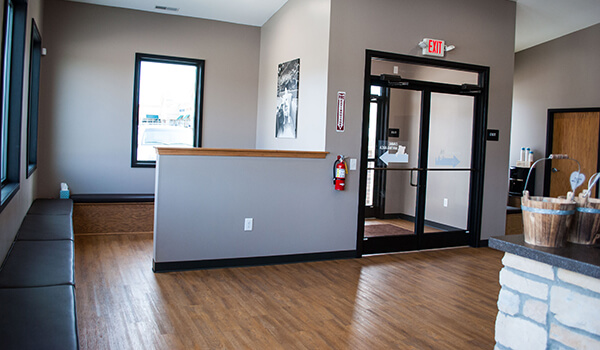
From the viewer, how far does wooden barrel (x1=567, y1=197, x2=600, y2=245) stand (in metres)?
2.03

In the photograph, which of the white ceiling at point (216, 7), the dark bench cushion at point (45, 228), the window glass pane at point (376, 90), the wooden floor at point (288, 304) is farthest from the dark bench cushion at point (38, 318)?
the white ceiling at point (216, 7)

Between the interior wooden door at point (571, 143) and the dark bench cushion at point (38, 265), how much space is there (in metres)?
6.53

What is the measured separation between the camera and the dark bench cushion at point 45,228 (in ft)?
11.5

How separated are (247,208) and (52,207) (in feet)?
6.92

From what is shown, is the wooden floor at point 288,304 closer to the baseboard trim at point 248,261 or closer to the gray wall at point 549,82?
the baseboard trim at point 248,261

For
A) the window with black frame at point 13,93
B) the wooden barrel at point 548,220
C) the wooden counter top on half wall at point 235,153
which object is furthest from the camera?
the wooden counter top on half wall at point 235,153

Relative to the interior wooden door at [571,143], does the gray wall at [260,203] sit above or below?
below

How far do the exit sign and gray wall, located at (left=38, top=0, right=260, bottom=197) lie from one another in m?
2.76

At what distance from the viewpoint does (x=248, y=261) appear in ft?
15.0

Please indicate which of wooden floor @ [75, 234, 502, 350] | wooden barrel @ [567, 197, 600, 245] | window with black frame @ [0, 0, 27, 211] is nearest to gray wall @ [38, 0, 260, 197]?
wooden floor @ [75, 234, 502, 350]

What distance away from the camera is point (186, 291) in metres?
3.71

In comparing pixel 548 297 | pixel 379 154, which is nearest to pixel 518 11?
pixel 379 154

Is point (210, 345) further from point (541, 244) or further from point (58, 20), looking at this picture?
point (58, 20)

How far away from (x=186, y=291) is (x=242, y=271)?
74cm
